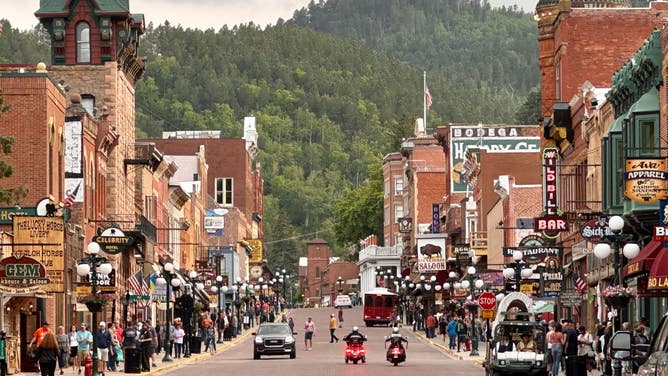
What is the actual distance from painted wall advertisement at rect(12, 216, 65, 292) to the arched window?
→ 2952 cm

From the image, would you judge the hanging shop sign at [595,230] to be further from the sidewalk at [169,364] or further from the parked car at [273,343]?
the parked car at [273,343]

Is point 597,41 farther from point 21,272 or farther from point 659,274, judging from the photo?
point 659,274

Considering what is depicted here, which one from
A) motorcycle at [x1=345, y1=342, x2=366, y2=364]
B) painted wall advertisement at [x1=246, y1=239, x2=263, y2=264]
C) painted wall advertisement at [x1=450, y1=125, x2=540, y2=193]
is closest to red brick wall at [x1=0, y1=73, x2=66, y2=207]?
motorcycle at [x1=345, y1=342, x2=366, y2=364]

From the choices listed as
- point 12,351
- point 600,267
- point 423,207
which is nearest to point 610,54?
point 600,267

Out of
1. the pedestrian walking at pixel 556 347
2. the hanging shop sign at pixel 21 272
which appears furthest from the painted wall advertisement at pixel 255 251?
the hanging shop sign at pixel 21 272

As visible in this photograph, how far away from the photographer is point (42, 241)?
50.6 meters

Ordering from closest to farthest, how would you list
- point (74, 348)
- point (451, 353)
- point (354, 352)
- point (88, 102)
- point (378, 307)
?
point (74, 348) < point (354, 352) < point (451, 353) < point (88, 102) < point (378, 307)

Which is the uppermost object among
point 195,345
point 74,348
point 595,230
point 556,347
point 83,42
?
point 83,42

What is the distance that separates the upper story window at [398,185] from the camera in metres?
190

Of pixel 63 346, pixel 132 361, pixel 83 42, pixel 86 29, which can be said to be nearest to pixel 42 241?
pixel 132 361

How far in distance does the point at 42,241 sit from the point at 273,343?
2186 centimetres

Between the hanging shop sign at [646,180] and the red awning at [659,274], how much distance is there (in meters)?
2.33

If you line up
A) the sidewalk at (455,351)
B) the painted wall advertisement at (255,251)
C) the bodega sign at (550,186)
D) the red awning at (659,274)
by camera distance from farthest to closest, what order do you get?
the painted wall advertisement at (255,251) → the bodega sign at (550,186) → the sidewalk at (455,351) → the red awning at (659,274)

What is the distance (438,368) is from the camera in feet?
192
